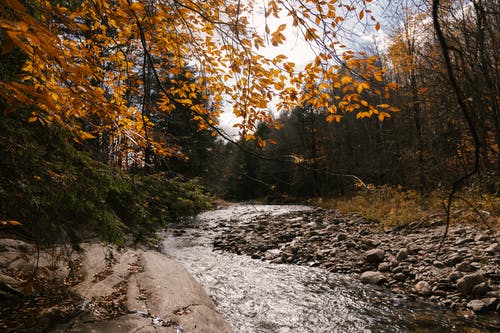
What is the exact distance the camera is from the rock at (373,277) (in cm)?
589

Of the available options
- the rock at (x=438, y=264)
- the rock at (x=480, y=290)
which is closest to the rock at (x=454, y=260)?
the rock at (x=438, y=264)

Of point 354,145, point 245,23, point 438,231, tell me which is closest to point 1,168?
point 245,23

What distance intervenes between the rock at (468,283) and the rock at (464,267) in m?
0.54

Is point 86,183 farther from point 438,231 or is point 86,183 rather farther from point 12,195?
point 438,231

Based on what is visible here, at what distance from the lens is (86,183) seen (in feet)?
11.5

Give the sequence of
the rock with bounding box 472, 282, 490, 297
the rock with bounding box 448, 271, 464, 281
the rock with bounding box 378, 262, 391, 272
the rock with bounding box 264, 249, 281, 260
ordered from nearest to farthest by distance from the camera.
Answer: the rock with bounding box 472, 282, 490, 297
the rock with bounding box 448, 271, 464, 281
the rock with bounding box 378, 262, 391, 272
the rock with bounding box 264, 249, 281, 260

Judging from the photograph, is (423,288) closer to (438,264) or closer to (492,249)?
(438,264)

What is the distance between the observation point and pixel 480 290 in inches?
183

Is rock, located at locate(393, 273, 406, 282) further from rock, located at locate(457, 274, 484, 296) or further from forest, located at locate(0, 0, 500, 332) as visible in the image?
rock, located at locate(457, 274, 484, 296)

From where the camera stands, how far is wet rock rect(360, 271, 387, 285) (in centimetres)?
589

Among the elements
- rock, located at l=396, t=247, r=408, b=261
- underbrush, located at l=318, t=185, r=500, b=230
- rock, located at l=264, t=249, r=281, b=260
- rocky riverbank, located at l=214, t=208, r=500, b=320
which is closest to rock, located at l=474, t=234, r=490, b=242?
rocky riverbank, located at l=214, t=208, r=500, b=320

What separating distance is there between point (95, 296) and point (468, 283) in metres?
5.45

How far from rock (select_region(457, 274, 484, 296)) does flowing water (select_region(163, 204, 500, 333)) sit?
58 cm

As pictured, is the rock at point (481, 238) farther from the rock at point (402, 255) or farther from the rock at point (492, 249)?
the rock at point (402, 255)
